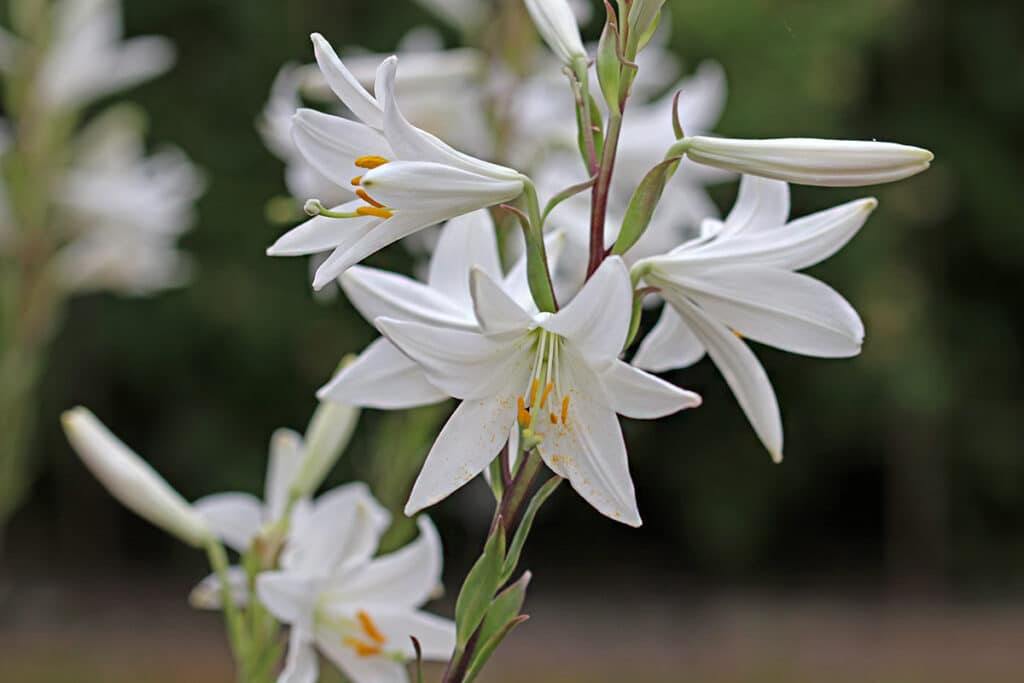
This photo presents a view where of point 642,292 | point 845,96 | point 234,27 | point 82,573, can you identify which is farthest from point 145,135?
point 642,292

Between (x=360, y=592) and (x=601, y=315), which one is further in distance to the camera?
(x=360, y=592)

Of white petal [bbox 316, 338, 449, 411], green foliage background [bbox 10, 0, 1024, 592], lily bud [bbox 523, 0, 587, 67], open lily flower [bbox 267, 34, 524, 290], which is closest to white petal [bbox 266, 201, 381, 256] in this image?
open lily flower [bbox 267, 34, 524, 290]

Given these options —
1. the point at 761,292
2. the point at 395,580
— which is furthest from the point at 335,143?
the point at 395,580

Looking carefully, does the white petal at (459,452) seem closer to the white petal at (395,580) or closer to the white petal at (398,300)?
the white petal at (398,300)

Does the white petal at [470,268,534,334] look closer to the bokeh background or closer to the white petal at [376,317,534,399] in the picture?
the white petal at [376,317,534,399]

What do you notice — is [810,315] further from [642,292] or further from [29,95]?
[29,95]

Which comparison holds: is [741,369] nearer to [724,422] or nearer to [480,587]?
[480,587]

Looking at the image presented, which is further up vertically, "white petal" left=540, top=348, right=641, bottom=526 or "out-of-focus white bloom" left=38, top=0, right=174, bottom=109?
"out-of-focus white bloom" left=38, top=0, right=174, bottom=109
